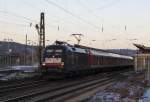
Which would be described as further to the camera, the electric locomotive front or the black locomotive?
the black locomotive

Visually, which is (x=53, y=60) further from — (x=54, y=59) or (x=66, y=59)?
(x=66, y=59)

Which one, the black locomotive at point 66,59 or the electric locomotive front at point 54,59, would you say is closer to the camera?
the electric locomotive front at point 54,59

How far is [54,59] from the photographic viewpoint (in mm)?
33125

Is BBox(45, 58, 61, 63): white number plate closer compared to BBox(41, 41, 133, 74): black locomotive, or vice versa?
BBox(41, 41, 133, 74): black locomotive

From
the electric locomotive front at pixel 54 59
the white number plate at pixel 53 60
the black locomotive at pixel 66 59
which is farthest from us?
the white number plate at pixel 53 60

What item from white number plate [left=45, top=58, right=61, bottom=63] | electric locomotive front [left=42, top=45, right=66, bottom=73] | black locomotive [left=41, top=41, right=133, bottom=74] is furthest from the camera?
white number plate [left=45, top=58, right=61, bottom=63]

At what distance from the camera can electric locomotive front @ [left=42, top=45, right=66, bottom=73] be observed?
32.4 metres

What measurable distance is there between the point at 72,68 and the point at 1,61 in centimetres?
6199

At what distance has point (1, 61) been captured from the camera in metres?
94.2

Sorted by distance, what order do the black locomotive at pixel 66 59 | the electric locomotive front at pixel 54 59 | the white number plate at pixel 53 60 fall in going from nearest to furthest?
the electric locomotive front at pixel 54 59 < the black locomotive at pixel 66 59 < the white number plate at pixel 53 60

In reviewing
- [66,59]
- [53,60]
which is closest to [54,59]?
[53,60]

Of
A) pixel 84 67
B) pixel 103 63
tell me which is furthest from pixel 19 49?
pixel 84 67

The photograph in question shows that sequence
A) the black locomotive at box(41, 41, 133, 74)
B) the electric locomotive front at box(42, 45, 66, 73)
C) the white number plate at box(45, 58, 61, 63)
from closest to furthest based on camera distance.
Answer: the electric locomotive front at box(42, 45, 66, 73) < the black locomotive at box(41, 41, 133, 74) < the white number plate at box(45, 58, 61, 63)

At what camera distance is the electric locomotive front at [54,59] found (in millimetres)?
32438
